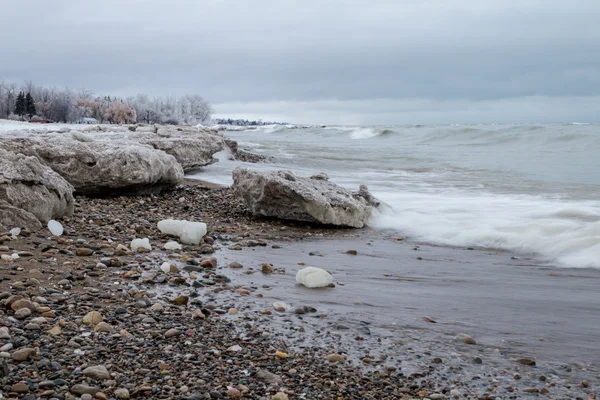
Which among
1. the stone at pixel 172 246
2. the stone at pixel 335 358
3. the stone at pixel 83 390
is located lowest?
the stone at pixel 335 358

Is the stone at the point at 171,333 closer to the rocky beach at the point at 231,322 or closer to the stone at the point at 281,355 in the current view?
the rocky beach at the point at 231,322

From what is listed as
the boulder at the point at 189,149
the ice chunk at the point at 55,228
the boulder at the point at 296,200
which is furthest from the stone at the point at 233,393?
the boulder at the point at 189,149

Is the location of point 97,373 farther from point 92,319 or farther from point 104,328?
point 92,319

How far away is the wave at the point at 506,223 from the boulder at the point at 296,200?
548mm

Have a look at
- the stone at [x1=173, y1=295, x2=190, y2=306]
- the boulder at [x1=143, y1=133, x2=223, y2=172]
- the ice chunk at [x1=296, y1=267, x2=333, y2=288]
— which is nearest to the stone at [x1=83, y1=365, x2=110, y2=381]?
the stone at [x1=173, y1=295, x2=190, y2=306]

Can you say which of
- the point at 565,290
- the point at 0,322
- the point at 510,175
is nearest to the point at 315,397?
the point at 0,322

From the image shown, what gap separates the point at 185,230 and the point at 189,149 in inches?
226

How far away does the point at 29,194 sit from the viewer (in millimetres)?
5258

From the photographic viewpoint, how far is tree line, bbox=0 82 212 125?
7375 centimetres

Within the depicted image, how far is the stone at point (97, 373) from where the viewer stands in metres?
2.46

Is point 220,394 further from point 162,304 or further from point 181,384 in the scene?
point 162,304

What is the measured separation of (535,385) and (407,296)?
1494 mm

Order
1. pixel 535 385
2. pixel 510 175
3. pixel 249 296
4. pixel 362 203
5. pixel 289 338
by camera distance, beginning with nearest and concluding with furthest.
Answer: pixel 535 385, pixel 289 338, pixel 249 296, pixel 362 203, pixel 510 175

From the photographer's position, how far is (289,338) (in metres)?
3.18
